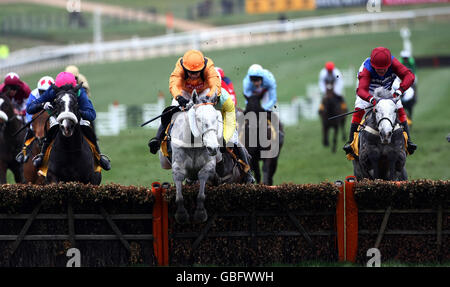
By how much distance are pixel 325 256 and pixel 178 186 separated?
1.92 metres

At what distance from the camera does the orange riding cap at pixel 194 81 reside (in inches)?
388

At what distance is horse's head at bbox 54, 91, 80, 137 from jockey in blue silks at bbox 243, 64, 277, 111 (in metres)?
4.31

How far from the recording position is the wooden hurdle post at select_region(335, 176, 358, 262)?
31.5 ft

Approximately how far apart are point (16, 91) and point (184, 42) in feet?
91.0

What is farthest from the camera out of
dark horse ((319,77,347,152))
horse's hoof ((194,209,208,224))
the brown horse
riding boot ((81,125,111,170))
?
dark horse ((319,77,347,152))

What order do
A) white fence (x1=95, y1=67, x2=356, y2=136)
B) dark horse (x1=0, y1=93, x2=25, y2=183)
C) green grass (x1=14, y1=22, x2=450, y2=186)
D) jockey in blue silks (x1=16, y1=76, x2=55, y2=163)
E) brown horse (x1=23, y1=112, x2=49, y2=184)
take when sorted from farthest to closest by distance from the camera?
white fence (x1=95, y1=67, x2=356, y2=136)
green grass (x1=14, y1=22, x2=450, y2=186)
dark horse (x1=0, y1=93, x2=25, y2=183)
brown horse (x1=23, y1=112, x2=49, y2=184)
jockey in blue silks (x1=16, y1=76, x2=55, y2=163)

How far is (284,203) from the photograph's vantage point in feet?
31.7

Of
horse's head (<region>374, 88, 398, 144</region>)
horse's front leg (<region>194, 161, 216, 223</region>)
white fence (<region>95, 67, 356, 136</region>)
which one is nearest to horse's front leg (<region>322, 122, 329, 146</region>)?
white fence (<region>95, 67, 356, 136</region>)

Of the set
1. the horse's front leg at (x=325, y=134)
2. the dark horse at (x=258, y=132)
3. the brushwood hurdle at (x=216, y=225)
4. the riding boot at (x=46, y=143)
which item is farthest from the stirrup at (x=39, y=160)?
the horse's front leg at (x=325, y=134)

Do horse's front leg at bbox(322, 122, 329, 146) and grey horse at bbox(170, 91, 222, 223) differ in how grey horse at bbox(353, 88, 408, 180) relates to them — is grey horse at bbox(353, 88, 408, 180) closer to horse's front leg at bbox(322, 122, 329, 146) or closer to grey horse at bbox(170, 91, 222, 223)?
grey horse at bbox(170, 91, 222, 223)

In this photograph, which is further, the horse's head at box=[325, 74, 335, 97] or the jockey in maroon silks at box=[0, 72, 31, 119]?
the horse's head at box=[325, 74, 335, 97]

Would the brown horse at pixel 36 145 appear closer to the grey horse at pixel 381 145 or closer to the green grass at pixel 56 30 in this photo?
the grey horse at pixel 381 145

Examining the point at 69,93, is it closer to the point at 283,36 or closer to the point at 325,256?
the point at 325,256

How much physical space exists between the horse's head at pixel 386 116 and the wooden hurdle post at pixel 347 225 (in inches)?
43.0
